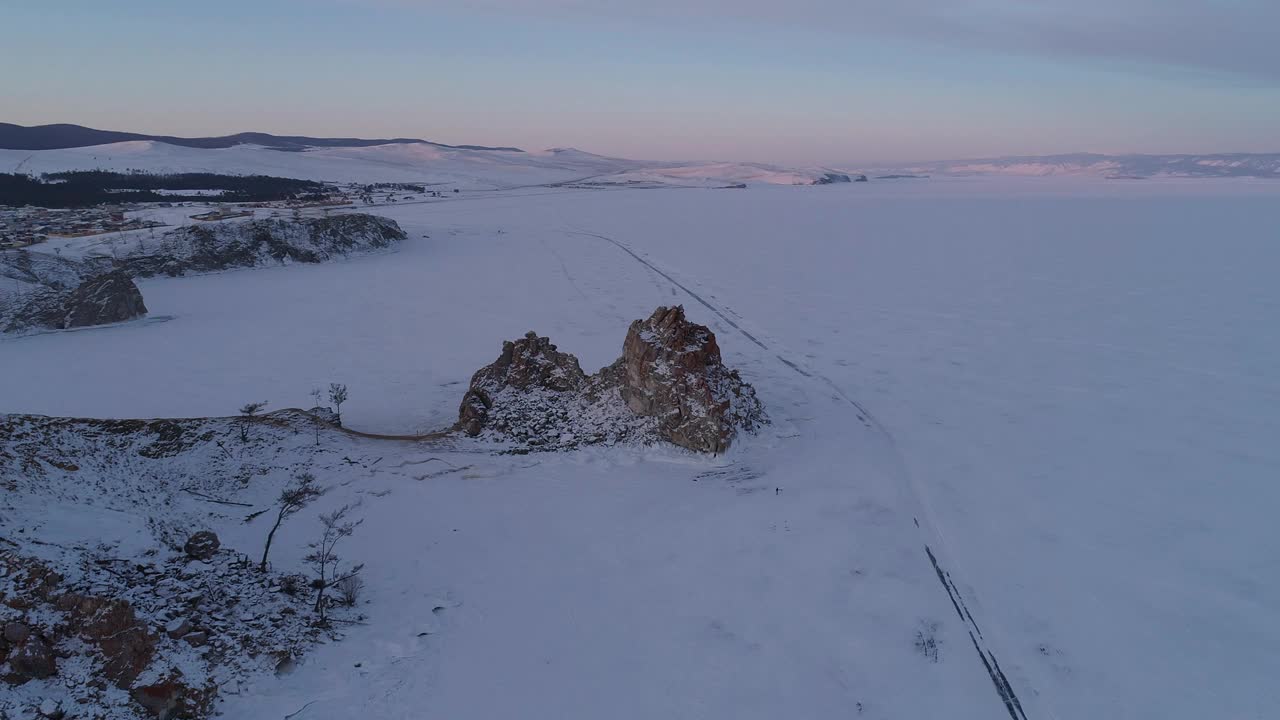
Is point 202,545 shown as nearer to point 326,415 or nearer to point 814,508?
point 326,415

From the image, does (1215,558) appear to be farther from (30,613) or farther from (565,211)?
(565,211)

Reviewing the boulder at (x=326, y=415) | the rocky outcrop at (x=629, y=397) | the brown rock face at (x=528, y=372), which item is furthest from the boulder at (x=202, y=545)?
the brown rock face at (x=528, y=372)

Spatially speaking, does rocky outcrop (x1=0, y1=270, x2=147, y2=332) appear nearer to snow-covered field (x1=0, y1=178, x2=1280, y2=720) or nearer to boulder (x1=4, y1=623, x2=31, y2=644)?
snow-covered field (x1=0, y1=178, x2=1280, y2=720)

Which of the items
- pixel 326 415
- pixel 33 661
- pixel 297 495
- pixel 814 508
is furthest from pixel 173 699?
pixel 814 508

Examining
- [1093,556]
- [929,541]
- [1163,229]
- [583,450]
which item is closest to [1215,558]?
[1093,556]

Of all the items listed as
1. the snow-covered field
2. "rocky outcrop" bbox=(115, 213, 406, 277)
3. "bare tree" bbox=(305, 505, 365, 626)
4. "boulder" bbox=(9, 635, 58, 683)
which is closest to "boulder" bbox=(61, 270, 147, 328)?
the snow-covered field

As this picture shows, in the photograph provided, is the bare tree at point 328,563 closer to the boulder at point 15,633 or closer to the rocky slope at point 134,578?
the rocky slope at point 134,578
